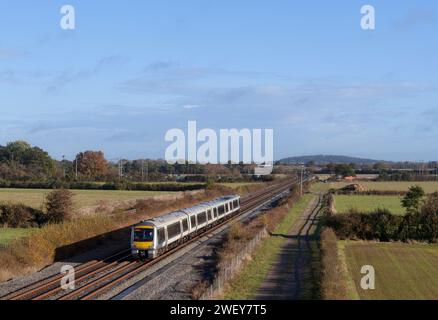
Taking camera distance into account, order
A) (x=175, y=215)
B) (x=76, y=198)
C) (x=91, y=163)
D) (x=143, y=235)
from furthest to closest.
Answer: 1. (x=91, y=163)
2. (x=76, y=198)
3. (x=175, y=215)
4. (x=143, y=235)

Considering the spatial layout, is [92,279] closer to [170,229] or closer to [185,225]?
[170,229]

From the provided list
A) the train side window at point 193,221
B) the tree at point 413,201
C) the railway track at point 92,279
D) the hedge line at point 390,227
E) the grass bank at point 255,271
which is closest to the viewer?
the railway track at point 92,279

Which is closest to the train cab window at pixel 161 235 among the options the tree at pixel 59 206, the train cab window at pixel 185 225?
the train cab window at pixel 185 225

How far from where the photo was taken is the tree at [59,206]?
48.9 meters

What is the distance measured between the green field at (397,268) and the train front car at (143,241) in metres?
10.3

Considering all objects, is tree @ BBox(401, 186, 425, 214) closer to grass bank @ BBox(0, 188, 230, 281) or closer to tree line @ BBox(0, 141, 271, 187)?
grass bank @ BBox(0, 188, 230, 281)

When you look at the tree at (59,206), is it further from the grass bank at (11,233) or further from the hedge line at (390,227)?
the hedge line at (390,227)

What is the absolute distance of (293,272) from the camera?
28547mm

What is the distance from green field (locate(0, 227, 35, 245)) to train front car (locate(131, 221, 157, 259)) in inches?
507

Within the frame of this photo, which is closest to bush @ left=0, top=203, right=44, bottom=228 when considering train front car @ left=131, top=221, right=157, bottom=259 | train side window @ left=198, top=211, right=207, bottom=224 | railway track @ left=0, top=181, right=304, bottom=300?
train side window @ left=198, top=211, right=207, bottom=224

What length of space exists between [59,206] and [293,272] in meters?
27.1

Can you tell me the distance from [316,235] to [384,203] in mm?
35886
